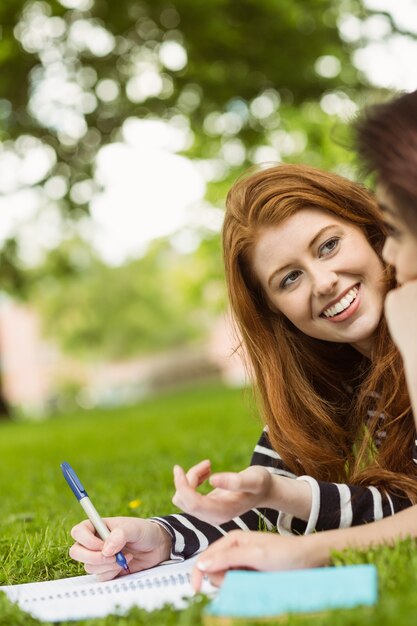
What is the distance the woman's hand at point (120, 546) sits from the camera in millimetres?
2529

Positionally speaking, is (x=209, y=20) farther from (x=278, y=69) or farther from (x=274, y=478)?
(x=274, y=478)

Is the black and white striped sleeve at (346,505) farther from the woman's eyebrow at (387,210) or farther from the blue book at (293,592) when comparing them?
the woman's eyebrow at (387,210)

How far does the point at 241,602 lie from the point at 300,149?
17322 mm

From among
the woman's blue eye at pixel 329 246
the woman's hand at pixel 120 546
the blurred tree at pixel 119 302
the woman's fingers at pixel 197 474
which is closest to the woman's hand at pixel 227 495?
the woman's fingers at pixel 197 474

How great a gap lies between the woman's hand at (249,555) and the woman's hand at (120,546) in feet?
1.59

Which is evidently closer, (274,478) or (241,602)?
(241,602)

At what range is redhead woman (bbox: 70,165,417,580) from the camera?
259cm

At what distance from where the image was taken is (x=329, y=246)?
2.89 metres

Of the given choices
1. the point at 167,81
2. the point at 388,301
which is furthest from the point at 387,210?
the point at 167,81

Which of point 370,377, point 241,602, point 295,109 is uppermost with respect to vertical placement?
point 295,109

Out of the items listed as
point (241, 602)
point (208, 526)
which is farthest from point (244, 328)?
point (241, 602)

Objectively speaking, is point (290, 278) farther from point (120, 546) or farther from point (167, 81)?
point (167, 81)

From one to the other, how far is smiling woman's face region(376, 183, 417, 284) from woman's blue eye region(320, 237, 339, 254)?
623 millimetres

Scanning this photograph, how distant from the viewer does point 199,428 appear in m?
8.52
